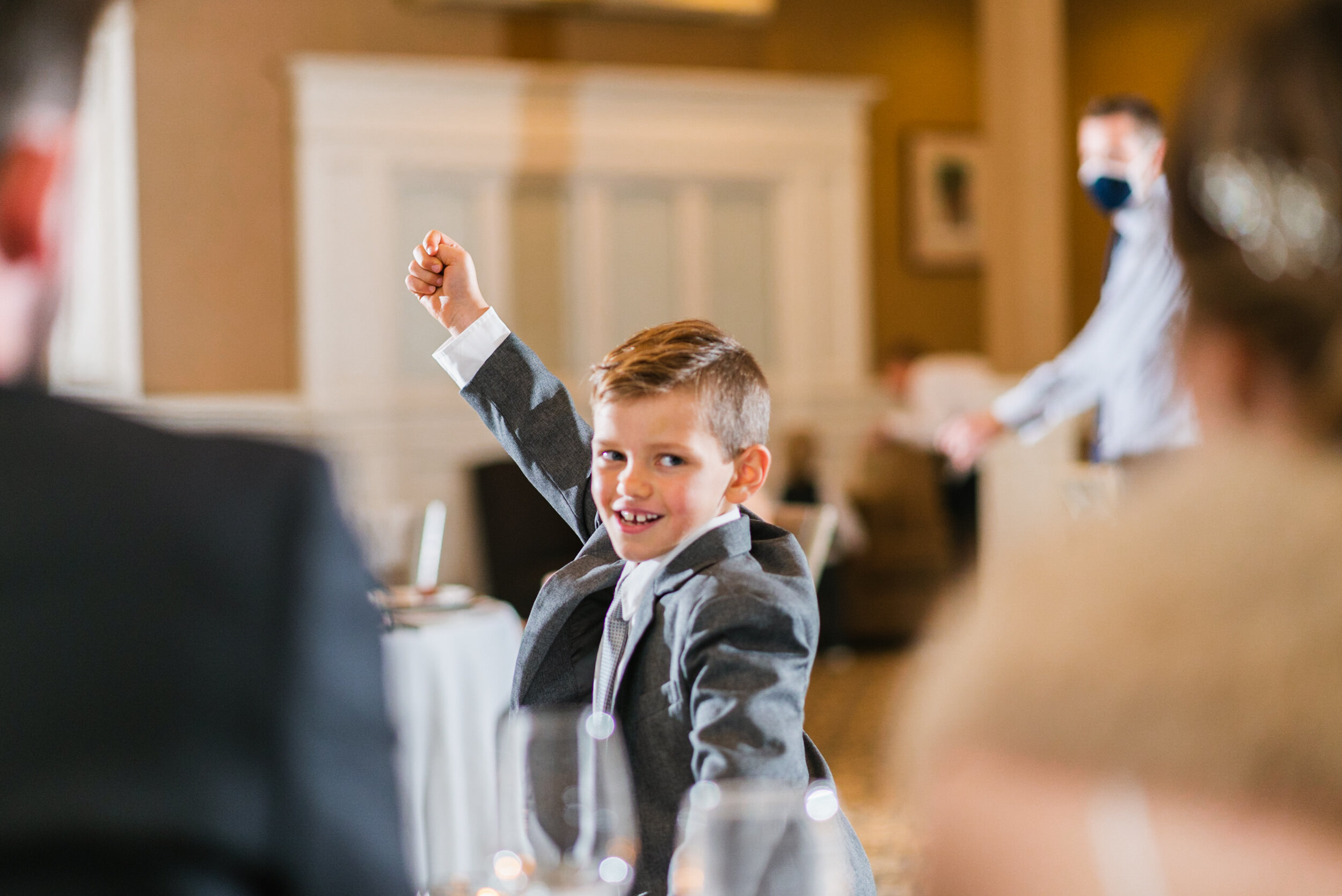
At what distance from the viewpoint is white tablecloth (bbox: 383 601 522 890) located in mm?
2957

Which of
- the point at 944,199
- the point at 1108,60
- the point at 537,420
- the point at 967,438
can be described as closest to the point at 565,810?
the point at 537,420

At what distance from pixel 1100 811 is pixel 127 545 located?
1.29 feet

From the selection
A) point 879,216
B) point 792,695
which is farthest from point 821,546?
point 879,216

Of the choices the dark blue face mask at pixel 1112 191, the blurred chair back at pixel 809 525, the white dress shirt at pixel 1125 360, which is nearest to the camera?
the blurred chair back at pixel 809 525

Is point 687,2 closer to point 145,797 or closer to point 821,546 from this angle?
point 821,546

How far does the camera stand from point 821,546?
2.82m

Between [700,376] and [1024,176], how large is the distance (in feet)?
20.2

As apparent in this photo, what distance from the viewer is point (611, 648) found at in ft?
4.55

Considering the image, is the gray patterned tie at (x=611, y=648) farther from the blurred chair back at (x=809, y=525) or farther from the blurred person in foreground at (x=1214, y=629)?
the blurred chair back at (x=809, y=525)

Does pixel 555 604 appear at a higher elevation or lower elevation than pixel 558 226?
lower

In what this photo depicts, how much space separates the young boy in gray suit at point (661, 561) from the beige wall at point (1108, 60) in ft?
25.1

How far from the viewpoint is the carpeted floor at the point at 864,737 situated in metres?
3.61

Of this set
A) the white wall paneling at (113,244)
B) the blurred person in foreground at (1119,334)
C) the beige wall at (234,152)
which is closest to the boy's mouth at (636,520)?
the blurred person in foreground at (1119,334)

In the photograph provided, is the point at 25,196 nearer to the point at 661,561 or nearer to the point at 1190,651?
the point at 1190,651
